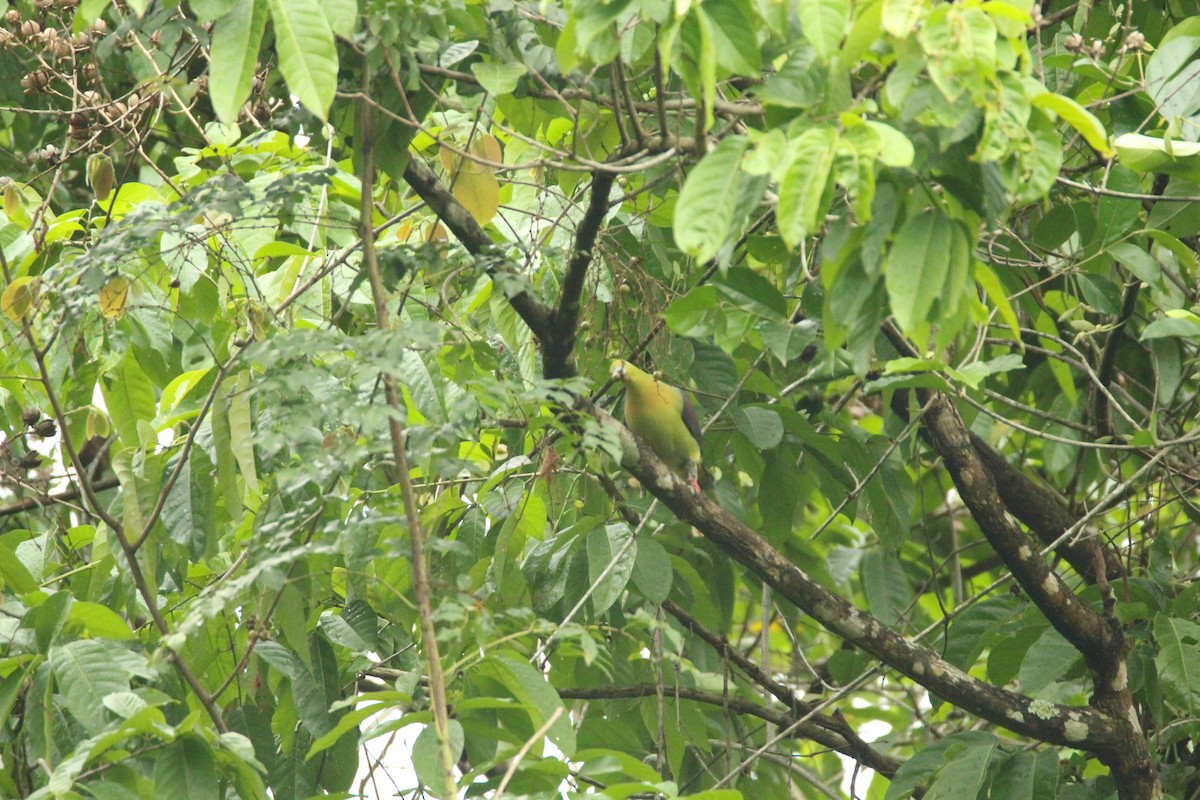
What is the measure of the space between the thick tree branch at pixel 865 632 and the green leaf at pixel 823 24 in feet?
3.93

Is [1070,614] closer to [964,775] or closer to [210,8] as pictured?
[964,775]

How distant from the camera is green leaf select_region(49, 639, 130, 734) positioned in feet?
7.15

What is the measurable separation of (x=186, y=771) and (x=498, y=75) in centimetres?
133

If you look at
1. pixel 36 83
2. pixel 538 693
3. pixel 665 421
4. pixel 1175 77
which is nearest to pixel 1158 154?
pixel 1175 77

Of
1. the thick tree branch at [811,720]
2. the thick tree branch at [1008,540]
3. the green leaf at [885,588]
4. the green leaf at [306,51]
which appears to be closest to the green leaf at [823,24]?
the green leaf at [306,51]

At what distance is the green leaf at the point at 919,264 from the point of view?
1657mm

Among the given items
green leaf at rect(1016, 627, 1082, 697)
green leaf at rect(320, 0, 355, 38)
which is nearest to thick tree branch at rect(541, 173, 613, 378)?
green leaf at rect(320, 0, 355, 38)

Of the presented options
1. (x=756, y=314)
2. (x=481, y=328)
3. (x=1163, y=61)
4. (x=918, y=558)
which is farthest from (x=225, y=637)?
(x=918, y=558)

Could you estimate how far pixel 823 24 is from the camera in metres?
1.63

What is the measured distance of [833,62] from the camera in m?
1.72

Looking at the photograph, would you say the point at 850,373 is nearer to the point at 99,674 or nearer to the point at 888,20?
the point at 888,20

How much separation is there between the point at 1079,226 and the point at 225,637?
2.32m

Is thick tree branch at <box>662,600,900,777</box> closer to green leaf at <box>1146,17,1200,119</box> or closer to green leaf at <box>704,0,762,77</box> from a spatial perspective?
green leaf at <box>1146,17,1200,119</box>

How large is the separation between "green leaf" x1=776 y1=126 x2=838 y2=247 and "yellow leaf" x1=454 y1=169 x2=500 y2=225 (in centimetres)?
114
